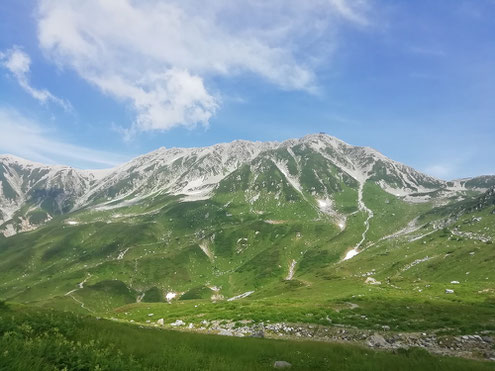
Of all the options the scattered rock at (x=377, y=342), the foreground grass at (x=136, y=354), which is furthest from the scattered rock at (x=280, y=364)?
the scattered rock at (x=377, y=342)

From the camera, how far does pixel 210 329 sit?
37.2 meters

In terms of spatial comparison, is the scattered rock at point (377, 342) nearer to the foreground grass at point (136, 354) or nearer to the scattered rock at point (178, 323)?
the foreground grass at point (136, 354)

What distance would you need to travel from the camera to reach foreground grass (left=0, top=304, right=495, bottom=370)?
8992 millimetres

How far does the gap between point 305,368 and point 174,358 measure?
613cm

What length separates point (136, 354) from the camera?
41.2 feet

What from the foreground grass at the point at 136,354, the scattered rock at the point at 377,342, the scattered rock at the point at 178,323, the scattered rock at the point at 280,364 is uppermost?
the foreground grass at the point at 136,354

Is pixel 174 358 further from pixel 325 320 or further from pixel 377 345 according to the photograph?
pixel 325 320

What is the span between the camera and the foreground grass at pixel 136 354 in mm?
8992

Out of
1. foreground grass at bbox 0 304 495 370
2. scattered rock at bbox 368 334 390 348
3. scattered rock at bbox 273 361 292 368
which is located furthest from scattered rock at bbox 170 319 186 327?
scattered rock at bbox 273 361 292 368

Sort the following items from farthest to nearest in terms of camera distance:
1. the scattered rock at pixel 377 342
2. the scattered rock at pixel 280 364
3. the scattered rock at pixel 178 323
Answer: the scattered rock at pixel 178 323, the scattered rock at pixel 377 342, the scattered rock at pixel 280 364

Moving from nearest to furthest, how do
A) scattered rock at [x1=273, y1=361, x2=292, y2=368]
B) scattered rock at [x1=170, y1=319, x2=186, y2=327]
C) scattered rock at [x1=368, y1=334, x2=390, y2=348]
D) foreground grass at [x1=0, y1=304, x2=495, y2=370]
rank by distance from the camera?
foreground grass at [x1=0, y1=304, x2=495, y2=370] → scattered rock at [x1=273, y1=361, x2=292, y2=368] → scattered rock at [x1=368, y1=334, x2=390, y2=348] → scattered rock at [x1=170, y1=319, x2=186, y2=327]

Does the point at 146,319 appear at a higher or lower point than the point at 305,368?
lower

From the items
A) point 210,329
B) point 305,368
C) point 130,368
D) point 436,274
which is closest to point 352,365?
point 305,368

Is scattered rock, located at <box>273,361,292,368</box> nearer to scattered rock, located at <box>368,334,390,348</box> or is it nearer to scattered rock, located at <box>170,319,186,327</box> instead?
scattered rock, located at <box>368,334,390,348</box>
